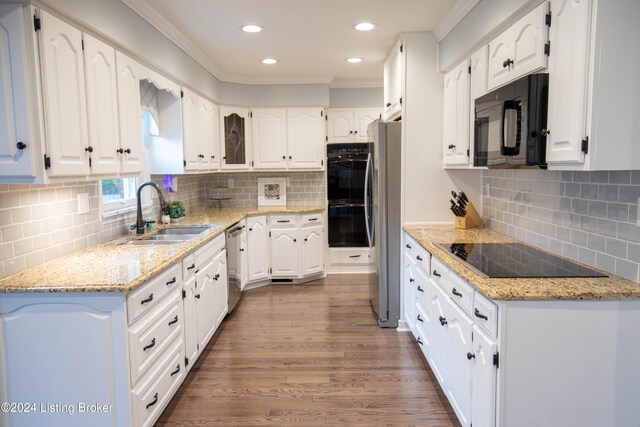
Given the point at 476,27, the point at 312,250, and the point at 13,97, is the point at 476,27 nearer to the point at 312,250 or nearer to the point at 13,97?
the point at 13,97

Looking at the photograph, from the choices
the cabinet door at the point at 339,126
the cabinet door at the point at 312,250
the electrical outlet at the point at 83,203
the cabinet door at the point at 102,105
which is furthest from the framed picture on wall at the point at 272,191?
the cabinet door at the point at 102,105

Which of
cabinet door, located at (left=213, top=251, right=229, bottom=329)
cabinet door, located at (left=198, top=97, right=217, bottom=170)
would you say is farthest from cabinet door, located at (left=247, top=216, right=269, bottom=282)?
cabinet door, located at (left=213, top=251, right=229, bottom=329)

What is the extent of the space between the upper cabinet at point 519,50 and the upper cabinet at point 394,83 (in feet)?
3.72

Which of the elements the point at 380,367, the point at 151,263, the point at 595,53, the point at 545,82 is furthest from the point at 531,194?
the point at 151,263

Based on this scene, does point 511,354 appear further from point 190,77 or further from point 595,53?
point 190,77

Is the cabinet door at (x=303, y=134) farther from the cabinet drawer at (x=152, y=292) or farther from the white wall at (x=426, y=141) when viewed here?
the cabinet drawer at (x=152, y=292)

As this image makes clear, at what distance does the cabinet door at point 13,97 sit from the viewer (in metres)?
1.75

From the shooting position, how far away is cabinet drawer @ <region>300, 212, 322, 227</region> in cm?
518

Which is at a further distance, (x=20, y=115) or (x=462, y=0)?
(x=462, y=0)

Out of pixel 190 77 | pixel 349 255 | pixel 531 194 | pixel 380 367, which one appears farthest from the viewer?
pixel 349 255

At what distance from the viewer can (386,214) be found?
365 cm

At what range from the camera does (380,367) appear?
119 inches

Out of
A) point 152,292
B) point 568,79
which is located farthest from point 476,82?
point 152,292

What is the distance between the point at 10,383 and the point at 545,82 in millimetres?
2762
